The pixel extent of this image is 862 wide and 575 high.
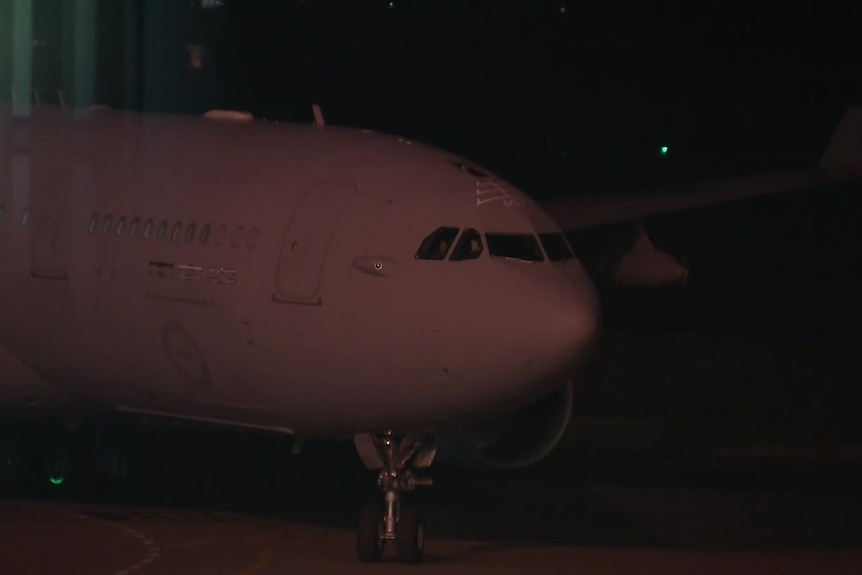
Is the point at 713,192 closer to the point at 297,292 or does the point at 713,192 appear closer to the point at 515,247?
the point at 515,247

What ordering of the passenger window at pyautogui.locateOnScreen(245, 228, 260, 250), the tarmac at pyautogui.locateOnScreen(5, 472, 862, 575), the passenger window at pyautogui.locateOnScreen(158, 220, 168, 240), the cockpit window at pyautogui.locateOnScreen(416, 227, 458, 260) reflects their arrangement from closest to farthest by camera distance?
the cockpit window at pyautogui.locateOnScreen(416, 227, 458, 260), the tarmac at pyautogui.locateOnScreen(5, 472, 862, 575), the passenger window at pyautogui.locateOnScreen(245, 228, 260, 250), the passenger window at pyautogui.locateOnScreen(158, 220, 168, 240)

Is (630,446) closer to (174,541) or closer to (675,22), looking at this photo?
(174,541)

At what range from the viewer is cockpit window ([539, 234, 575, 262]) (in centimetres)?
1185

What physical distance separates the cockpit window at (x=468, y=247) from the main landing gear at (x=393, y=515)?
1354mm

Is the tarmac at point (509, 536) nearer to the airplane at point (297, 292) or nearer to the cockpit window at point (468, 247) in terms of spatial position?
the airplane at point (297, 292)

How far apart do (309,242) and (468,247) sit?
3.70 feet

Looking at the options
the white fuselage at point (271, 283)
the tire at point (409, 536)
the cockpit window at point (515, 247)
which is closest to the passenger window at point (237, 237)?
the white fuselage at point (271, 283)

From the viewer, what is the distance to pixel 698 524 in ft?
46.9

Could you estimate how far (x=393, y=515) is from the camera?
38.2 feet

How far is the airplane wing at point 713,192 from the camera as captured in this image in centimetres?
1848

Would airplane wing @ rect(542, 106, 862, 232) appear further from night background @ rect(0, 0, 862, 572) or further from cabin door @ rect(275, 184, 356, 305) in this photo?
cabin door @ rect(275, 184, 356, 305)

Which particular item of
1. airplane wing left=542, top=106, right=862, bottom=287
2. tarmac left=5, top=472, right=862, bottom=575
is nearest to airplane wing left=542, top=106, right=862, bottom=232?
airplane wing left=542, top=106, right=862, bottom=287

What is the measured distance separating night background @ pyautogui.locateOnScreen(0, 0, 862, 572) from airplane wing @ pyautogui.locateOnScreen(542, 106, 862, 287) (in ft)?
3.02

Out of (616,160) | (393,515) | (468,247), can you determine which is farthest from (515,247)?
(616,160)
